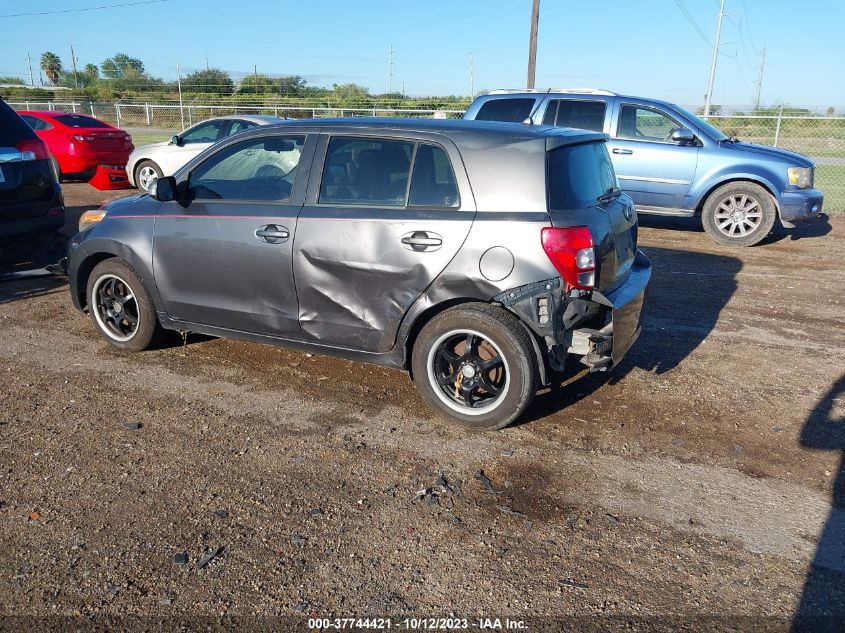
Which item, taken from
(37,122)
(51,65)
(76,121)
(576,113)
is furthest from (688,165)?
(51,65)

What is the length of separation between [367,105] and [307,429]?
29185mm

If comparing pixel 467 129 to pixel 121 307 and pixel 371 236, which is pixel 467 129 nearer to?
pixel 371 236

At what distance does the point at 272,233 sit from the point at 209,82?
38.9 metres

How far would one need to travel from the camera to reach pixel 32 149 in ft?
23.6

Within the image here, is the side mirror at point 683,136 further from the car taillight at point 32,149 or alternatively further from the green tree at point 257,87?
the green tree at point 257,87

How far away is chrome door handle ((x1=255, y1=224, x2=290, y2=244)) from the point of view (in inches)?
182

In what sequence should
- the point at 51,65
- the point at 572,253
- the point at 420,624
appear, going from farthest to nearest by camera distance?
the point at 51,65
the point at 572,253
the point at 420,624

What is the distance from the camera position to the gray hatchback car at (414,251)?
4090 mm

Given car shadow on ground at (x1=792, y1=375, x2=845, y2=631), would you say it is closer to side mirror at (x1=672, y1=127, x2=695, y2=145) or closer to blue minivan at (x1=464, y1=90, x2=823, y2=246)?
blue minivan at (x1=464, y1=90, x2=823, y2=246)

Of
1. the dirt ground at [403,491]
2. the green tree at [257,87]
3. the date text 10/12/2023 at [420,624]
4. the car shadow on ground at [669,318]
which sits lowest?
the date text 10/12/2023 at [420,624]

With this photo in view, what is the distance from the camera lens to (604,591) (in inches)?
114

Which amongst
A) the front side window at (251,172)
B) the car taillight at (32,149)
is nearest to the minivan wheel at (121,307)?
the front side window at (251,172)

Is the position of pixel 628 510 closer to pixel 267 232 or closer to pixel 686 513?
pixel 686 513

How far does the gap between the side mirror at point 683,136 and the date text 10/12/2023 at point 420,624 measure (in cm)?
893
